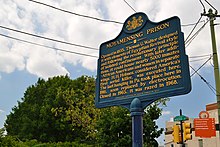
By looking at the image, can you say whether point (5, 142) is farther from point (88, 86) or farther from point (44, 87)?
point (44, 87)

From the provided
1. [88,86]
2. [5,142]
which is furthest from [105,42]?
[88,86]

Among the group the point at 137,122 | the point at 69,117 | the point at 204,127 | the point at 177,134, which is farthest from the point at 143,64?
the point at 69,117

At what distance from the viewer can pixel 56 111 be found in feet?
98.6

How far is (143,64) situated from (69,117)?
18.7 meters

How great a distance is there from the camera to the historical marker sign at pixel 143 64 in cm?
796

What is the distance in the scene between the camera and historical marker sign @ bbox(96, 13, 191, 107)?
313 inches

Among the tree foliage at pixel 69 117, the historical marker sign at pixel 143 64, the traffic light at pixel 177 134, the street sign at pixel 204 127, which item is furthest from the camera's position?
the tree foliage at pixel 69 117

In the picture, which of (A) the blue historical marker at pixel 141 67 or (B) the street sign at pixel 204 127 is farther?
(B) the street sign at pixel 204 127

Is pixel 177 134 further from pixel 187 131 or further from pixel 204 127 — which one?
pixel 204 127

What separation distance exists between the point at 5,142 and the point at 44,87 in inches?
884

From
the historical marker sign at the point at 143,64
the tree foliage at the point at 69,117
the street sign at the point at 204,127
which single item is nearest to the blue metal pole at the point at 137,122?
the historical marker sign at the point at 143,64

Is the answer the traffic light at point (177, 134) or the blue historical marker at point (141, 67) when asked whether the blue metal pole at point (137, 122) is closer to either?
the blue historical marker at point (141, 67)

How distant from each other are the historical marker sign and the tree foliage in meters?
8.07

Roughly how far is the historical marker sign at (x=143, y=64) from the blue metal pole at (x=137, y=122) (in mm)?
158
